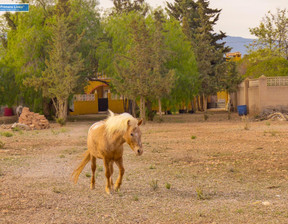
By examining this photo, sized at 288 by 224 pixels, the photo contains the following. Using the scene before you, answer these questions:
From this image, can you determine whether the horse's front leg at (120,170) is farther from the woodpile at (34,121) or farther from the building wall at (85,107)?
the building wall at (85,107)

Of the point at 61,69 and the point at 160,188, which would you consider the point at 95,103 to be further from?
the point at 160,188

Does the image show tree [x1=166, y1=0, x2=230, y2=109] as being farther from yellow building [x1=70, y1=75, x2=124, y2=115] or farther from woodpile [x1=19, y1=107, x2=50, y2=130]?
woodpile [x1=19, y1=107, x2=50, y2=130]

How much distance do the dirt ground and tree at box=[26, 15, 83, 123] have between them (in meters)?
15.5

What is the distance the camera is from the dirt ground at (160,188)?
20.6 ft

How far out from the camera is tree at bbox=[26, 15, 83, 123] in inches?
1182

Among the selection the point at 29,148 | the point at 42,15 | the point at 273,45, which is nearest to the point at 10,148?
the point at 29,148

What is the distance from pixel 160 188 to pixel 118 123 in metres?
1.91

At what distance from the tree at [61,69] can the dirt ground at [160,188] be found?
15528 millimetres

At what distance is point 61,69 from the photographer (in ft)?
99.5

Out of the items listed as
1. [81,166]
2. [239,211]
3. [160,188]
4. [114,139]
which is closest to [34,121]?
[81,166]

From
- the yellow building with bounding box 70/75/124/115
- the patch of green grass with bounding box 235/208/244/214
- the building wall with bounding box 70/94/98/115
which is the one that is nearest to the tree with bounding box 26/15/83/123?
the yellow building with bounding box 70/75/124/115

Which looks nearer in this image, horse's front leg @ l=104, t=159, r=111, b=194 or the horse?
the horse

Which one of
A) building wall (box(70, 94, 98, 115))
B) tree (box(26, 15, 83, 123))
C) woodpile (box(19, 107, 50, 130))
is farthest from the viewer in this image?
building wall (box(70, 94, 98, 115))

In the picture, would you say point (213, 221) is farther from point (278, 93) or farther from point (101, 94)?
point (101, 94)
